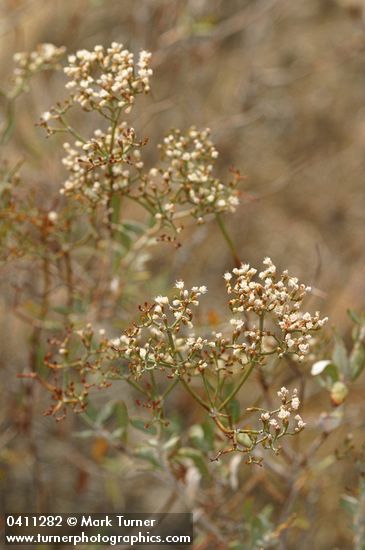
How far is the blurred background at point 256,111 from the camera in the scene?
316 cm

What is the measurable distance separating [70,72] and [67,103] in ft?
0.26

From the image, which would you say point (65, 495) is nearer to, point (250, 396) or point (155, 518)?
point (155, 518)

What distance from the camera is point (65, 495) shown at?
2.92 m

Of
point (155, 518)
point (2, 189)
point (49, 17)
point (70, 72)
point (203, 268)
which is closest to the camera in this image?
point (70, 72)

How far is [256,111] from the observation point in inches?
130

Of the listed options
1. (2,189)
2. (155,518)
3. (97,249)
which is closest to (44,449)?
(155,518)

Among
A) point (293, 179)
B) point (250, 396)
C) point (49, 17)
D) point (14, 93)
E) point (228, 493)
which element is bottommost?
point (228, 493)

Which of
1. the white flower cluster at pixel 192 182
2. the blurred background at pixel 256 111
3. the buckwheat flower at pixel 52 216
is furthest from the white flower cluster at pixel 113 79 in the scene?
the blurred background at pixel 256 111

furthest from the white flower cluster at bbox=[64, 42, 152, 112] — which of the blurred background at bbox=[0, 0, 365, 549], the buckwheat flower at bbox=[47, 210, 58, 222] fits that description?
the blurred background at bbox=[0, 0, 365, 549]
